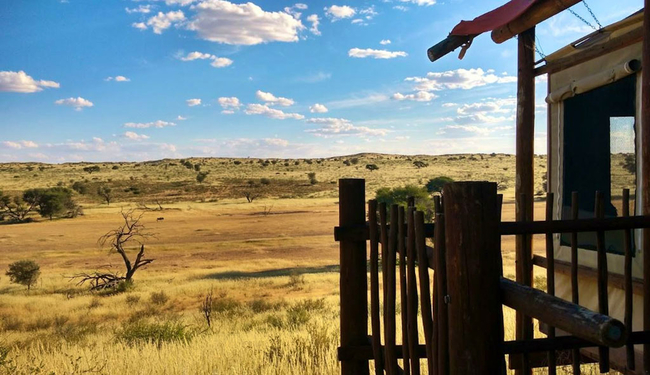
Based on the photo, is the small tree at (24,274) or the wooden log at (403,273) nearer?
the wooden log at (403,273)

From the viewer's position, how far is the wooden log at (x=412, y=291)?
9.56 feet

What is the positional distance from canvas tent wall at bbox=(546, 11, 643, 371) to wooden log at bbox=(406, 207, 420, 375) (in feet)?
7.61

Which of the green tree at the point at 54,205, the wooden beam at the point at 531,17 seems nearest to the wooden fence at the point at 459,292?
the wooden beam at the point at 531,17

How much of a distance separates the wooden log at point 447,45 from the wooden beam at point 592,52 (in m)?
0.88

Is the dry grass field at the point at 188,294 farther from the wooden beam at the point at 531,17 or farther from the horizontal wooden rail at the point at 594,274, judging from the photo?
the wooden beam at the point at 531,17

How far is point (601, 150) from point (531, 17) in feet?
5.05

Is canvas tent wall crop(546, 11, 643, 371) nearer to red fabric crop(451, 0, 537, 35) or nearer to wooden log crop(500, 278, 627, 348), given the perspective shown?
red fabric crop(451, 0, 537, 35)

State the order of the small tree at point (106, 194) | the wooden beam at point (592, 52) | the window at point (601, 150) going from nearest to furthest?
the wooden beam at point (592, 52) → the window at point (601, 150) → the small tree at point (106, 194)

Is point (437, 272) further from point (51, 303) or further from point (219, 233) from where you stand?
point (219, 233)

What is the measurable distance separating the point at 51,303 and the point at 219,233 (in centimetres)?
1529

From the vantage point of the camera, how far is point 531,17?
5660 mm

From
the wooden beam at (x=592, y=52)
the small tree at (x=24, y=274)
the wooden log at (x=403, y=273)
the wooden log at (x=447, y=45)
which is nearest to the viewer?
the wooden log at (x=403, y=273)

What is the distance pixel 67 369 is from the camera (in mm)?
6371

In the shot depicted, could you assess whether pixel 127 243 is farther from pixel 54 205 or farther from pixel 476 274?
pixel 476 274
